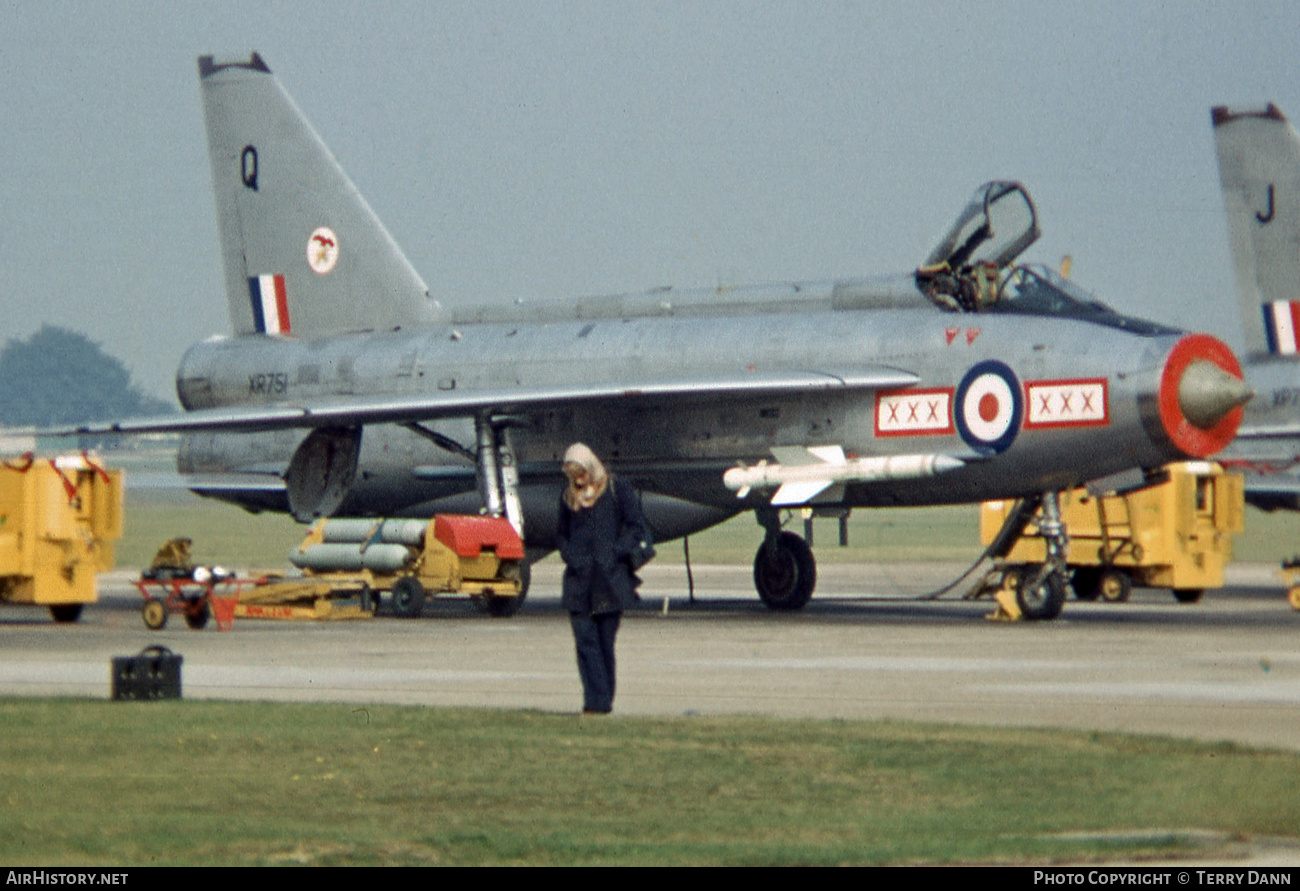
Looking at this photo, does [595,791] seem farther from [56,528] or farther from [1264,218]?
[1264,218]

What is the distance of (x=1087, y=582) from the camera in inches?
981

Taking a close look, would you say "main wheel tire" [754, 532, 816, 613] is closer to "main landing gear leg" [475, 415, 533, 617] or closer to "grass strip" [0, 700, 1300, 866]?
"main landing gear leg" [475, 415, 533, 617]

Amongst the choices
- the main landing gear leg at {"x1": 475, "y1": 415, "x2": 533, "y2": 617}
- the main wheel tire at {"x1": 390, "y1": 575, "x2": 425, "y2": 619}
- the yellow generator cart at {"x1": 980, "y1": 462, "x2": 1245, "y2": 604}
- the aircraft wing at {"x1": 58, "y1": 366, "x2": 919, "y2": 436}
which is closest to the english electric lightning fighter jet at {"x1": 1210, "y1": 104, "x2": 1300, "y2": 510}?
the yellow generator cart at {"x1": 980, "y1": 462, "x2": 1245, "y2": 604}

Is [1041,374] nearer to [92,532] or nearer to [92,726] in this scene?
[92,532]

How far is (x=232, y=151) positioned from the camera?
27.1 m

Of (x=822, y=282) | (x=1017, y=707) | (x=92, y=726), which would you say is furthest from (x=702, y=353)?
(x=92, y=726)

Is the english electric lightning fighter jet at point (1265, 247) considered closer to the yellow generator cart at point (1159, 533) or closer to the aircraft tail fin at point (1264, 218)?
the aircraft tail fin at point (1264, 218)

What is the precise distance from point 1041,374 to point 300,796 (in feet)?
42.5

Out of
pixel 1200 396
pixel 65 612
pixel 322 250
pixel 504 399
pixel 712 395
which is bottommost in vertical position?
pixel 65 612

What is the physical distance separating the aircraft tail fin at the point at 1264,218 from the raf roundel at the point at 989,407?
9547 mm

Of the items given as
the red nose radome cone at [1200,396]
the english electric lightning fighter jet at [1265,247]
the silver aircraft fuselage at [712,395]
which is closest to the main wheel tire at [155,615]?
the silver aircraft fuselage at [712,395]

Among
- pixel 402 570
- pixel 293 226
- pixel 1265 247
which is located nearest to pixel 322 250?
pixel 293 226

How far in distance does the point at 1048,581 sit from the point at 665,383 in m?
4.45

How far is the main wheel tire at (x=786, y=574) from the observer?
2350 centimetres
